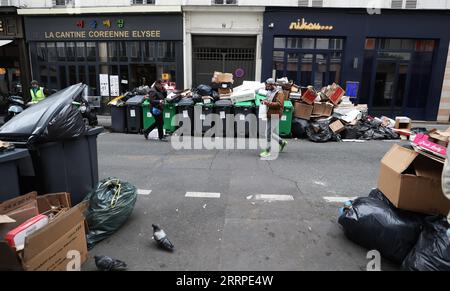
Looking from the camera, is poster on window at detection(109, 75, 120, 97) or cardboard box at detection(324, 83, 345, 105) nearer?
cardboard box at detection(324, 83, 345, 105)

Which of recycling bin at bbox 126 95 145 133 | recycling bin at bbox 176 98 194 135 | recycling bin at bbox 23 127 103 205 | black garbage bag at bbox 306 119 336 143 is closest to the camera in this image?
recycling bin at bbox 23 127 103 205

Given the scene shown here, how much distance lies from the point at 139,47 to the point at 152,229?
1200 centimetres

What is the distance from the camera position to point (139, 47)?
1420cm

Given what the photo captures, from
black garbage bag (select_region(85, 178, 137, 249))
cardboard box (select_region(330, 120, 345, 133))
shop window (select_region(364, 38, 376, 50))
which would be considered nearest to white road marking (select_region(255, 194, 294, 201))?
black garbage bag (select_region(85, 178, 137, 249))

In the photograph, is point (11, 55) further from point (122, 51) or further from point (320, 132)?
point (320, 132)

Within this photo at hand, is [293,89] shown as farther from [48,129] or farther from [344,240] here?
[48,129]

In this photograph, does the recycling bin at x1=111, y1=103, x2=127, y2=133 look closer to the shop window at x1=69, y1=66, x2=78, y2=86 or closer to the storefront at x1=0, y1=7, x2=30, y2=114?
the shop window at x1=69, y1=66, x2=78, y2=86

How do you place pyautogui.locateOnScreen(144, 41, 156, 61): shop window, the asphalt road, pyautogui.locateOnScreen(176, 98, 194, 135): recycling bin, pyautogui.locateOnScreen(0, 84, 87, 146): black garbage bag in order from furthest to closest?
pyautogui.locateOnScreen(144, 41, 156, 61): shop window, pyautogui.locateOnScreen(176, 98, 194, 135): recycling bin, pyautogui.locateOnScreen(0, 84, 87, 146): black garbage bag, the asphalt road

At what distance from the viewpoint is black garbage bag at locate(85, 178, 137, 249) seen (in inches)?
142

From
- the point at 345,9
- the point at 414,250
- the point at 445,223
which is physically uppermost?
the point at 345,9

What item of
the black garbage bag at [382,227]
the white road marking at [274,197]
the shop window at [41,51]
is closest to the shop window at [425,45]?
the white road marking at [274,197]

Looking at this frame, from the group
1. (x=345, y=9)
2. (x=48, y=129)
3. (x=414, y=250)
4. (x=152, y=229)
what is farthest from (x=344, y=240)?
(x=345, y=9)

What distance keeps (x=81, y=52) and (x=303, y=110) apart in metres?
10.6

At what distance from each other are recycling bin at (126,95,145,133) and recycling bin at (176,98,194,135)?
53.9 inches
